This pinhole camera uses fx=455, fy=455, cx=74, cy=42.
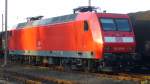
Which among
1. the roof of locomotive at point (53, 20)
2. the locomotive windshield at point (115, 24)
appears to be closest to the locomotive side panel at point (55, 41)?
the roof of locomotive at point (53, 20)

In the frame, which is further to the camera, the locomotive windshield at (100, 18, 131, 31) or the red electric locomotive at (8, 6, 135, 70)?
the locomotive windshield at (100, 18, 131, 31)

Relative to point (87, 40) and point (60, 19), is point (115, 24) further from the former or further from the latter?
point (60, 19)

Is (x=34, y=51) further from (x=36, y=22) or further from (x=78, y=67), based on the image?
(x=78, y=67)

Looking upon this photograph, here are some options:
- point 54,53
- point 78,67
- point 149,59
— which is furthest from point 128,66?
point 54,53

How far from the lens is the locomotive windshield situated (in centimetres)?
2189

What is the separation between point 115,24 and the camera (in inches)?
879

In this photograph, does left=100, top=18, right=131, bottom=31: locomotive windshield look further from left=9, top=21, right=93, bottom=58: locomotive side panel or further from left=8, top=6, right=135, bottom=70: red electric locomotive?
A: left=9, top=21, right=93, bottom=58: locomotive side panel

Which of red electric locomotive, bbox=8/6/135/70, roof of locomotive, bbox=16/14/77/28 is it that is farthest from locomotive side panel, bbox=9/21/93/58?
roof of locomotive, bbox=16/14/77/28

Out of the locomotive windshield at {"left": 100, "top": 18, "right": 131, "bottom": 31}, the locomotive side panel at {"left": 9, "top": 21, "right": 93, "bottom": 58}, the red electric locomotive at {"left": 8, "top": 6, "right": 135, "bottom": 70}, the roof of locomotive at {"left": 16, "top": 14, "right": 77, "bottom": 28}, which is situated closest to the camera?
the red electric locomotive at {"left": 8, "top": 6, "right": 135, "bottom": 70}

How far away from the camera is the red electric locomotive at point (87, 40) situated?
21344 millimetres

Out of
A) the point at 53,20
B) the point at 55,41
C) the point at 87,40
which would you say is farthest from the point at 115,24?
the point at 53,20

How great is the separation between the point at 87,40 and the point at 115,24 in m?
1.59

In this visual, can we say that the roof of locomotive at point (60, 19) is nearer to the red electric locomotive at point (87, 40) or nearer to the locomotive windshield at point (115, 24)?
the red electric locomotive at point (87, 40)

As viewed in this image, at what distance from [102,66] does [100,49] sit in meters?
1.15
